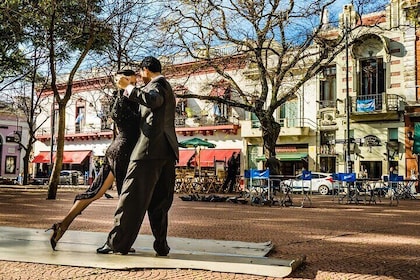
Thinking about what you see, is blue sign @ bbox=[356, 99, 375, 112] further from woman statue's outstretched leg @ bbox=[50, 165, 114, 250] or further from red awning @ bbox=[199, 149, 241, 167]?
woman statue's outstretched leg @ bbox=[50, 165, 114, 250]

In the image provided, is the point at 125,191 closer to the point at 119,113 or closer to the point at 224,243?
the point at 119,113

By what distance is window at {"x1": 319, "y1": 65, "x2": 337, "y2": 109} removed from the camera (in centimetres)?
3162

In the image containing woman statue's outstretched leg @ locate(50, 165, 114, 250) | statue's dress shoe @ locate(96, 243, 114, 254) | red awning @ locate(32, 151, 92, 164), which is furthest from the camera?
red awning @ locate(32, 151, 92, 164)

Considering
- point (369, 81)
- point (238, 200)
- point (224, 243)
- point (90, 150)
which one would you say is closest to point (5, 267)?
point (224, 243)

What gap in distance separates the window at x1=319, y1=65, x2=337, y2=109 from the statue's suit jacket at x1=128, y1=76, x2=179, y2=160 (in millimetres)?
27890

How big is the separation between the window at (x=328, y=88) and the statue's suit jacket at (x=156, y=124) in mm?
27890

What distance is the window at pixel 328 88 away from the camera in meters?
31.6

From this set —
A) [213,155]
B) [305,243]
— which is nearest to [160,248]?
[305,243]

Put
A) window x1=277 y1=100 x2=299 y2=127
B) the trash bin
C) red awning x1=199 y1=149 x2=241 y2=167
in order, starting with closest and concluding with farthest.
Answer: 1. window x1=277 y1=100 x2=299 y2=127
2. red awning x1=199 y1=149 x2=241 y2=167
3. the trash bin

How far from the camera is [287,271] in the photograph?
4109 millimetres

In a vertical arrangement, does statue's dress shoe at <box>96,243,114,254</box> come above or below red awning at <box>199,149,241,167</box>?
below

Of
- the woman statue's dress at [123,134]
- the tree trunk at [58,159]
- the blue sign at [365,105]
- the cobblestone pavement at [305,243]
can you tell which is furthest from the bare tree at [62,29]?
the blue sign at [365,105]

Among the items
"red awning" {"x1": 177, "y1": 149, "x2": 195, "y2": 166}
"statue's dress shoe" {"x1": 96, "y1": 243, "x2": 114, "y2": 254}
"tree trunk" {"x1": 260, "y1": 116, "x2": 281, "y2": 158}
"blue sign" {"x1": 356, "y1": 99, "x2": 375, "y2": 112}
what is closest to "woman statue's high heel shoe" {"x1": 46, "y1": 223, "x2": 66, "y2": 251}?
"statue's dress shoe" {"x1": 96, "y1": 243, "x2": 114, "y2": 254}

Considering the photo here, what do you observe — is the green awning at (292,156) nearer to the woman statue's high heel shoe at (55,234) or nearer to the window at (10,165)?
the woman statue's high heel shoe at (55,234)
